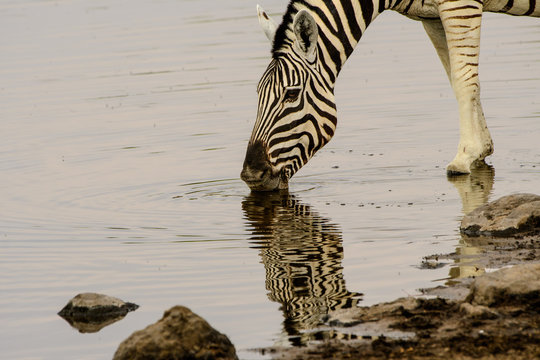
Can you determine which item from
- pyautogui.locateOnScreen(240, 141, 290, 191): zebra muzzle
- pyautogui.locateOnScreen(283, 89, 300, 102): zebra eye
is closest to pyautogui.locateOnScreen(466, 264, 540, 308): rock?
pyautogui.locateOnScreen(240, 141, 290, 191): zebra muzzle

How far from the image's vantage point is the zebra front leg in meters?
12.3

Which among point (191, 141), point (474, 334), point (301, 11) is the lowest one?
point (474, 334)

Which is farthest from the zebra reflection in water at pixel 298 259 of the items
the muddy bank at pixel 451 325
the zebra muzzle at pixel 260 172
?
the muddy bank at pixel 451 325

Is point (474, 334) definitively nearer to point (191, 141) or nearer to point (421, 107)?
point (191, 141)

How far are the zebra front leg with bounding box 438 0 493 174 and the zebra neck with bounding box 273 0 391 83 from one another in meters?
0.74

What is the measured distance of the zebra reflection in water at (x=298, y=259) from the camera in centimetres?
748

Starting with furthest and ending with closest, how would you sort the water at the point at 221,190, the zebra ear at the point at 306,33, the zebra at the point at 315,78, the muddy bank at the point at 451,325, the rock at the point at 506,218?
the zebra at the point at 315,78 → the zebra ear at the point at 306,33 → the rock at the point at 506,218 → the water at the point at 221,190 → the muddy bank at the point at 451,325

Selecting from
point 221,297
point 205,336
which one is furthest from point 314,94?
point 205,336

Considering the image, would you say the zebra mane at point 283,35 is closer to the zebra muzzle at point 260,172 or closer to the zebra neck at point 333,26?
the zebra neck at point 333,26

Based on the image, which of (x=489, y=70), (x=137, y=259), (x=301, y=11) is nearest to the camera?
(x=137, y=259)

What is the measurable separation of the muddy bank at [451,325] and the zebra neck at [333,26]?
15.8ft

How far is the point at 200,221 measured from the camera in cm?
1066

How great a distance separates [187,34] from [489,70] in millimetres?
10364

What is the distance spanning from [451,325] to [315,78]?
5.52 m
